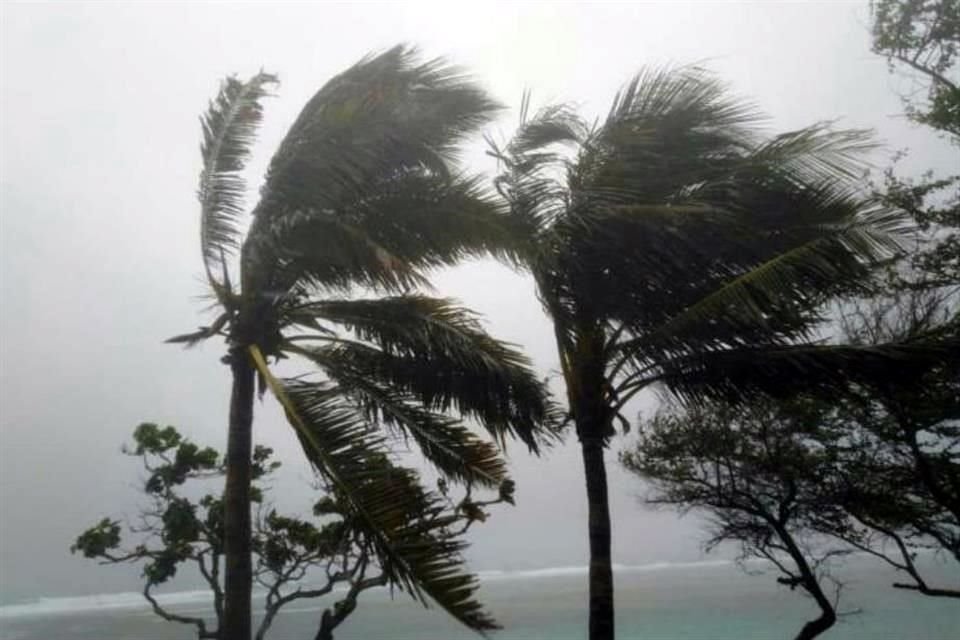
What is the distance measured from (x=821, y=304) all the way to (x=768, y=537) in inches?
169

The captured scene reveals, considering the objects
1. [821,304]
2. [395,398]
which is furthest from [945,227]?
[395,398]

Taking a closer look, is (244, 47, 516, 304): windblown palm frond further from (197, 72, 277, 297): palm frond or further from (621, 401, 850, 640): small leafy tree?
(621, 401, 850, 640): small leafy tree

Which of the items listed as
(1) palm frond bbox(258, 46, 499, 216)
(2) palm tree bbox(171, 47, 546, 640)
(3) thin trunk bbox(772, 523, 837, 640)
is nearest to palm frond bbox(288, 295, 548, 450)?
(2) palm tree bbox(171, 47, 546, 640)

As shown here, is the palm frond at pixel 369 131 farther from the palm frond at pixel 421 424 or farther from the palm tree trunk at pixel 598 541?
the palm tree trunk at pixel 598 541

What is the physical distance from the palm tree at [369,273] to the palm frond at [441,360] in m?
0.01

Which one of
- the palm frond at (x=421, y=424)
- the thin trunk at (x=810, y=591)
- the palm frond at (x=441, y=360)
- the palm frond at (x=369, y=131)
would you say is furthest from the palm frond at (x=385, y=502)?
the thin trunk at (x=810, y=591)

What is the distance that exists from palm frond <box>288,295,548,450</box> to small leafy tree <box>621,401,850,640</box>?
10.4 ft

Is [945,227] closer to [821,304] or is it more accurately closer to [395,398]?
[821,304]

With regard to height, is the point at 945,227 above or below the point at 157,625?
above

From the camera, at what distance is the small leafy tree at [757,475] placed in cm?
1170

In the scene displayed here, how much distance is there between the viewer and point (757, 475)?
12047 millimetres

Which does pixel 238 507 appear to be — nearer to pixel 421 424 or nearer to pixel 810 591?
pixel 421 424

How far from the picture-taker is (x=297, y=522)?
15.4 meters

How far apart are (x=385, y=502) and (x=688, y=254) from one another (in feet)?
12.8
